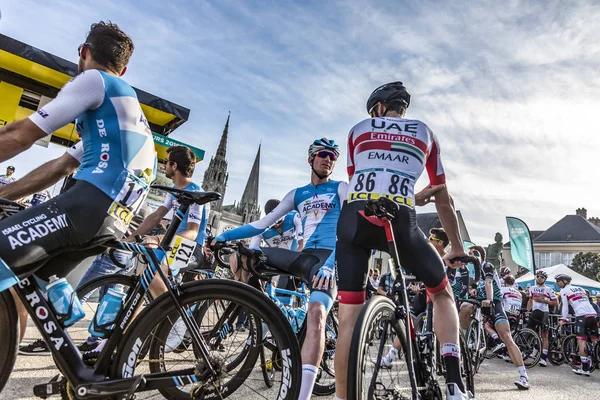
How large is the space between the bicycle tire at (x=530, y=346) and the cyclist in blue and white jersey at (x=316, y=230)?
8146 millimetres

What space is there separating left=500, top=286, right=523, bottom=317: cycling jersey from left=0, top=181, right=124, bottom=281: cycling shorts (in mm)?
11915

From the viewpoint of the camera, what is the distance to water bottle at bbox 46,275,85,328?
1958 mm

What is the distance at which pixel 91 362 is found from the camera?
200cm

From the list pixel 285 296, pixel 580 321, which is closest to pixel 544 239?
pixel 580 321

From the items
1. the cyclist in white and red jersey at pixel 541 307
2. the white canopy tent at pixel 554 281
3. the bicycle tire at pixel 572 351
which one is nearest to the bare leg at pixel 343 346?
the bicycle tire at pixel 572 351

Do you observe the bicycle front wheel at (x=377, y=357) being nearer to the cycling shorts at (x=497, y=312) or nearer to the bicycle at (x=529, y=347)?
the cycling shorts at (x=497, y=312)

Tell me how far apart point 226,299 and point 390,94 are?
5.96 feet

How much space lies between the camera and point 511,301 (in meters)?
11.4

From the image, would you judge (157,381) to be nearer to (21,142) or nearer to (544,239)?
(21,142)

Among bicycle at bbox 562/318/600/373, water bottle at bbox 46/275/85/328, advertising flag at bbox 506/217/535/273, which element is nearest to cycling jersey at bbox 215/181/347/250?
water bottle at bbox 46/275/85/328

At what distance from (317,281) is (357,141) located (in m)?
1.15

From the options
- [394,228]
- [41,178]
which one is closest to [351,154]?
[394,228]

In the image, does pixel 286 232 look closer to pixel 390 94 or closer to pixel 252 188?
pixel 390 94

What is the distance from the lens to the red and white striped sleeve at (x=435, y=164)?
9.03 feet
